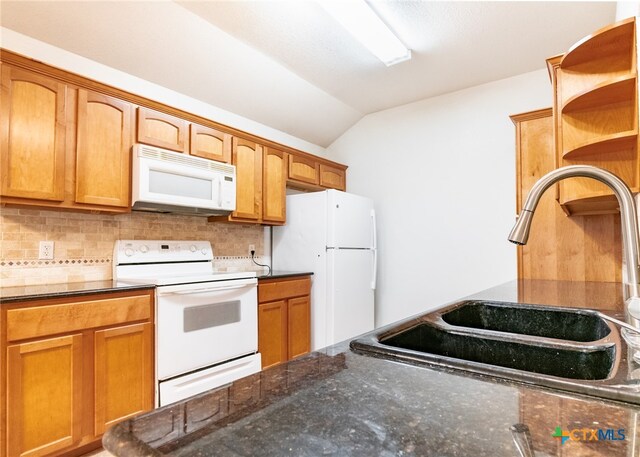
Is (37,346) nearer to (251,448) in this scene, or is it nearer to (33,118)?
(33,118)

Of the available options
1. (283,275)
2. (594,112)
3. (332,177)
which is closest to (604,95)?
(594,112)

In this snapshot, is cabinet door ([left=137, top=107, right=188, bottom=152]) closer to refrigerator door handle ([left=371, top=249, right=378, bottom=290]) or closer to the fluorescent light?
the fluorescent light

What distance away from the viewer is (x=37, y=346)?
1719 mm

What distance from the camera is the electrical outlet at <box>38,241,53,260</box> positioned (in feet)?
7.05

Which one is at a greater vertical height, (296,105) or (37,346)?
(296,105)

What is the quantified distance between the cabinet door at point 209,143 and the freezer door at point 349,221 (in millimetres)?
974

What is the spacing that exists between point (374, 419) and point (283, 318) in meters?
2.69

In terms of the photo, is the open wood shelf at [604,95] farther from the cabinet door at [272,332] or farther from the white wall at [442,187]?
the cabinet door at [272,332]

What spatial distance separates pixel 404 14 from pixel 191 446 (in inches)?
107

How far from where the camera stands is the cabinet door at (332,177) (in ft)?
12.8

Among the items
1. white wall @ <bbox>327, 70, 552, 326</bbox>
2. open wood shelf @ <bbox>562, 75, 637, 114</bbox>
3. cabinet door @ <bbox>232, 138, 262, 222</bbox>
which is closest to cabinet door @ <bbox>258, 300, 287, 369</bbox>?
cabinet door @ <bbox>232, 138, 262, 222</bbox>

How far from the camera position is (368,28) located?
2.50 metres

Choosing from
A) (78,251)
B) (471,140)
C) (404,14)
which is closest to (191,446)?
(78,251)

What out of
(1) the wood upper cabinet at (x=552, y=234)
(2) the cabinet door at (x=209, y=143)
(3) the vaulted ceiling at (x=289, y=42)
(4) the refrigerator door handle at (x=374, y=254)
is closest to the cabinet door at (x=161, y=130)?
(2) the cabinet door at (x=209, y=143)
